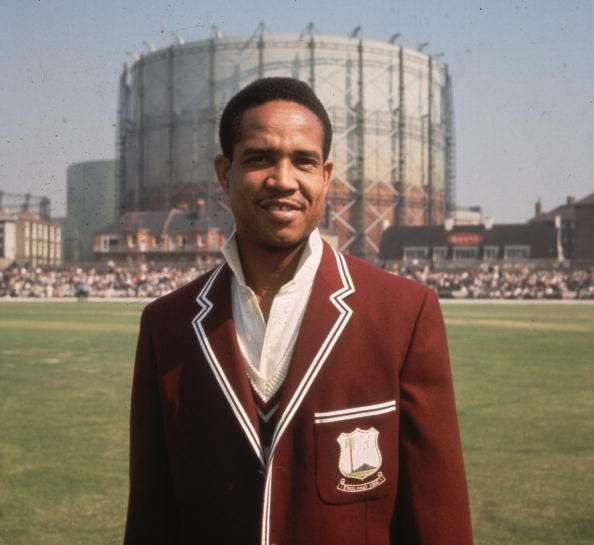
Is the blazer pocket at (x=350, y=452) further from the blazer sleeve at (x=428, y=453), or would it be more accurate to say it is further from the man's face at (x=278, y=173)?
the man's face at (x=278, y=173)

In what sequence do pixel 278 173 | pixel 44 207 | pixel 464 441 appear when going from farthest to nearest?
pixel 44 207 < pixel 464 441 < pixel 278 173

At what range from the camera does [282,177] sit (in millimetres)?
2355

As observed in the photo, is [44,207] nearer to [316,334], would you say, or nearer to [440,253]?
[440,253]

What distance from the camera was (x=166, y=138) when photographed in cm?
7406

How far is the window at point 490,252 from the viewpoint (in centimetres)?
6931

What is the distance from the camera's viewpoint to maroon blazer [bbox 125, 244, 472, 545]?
2.26 meters

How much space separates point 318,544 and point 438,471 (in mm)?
426

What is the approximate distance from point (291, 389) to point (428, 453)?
0.47 metres

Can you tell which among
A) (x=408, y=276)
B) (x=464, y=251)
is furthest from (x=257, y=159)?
(x=464, y=251)

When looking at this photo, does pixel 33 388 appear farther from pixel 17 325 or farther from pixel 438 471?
pixel 17 325

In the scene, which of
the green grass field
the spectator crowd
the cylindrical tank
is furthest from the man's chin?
the cylindrical tank

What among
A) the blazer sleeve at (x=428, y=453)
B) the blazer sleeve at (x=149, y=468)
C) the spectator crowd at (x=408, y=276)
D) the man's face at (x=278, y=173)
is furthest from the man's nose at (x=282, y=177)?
the spectator crowd at (x=408, y=276)

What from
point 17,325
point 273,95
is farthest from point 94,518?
point 17,325

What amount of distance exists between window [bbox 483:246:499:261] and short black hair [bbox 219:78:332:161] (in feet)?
226
